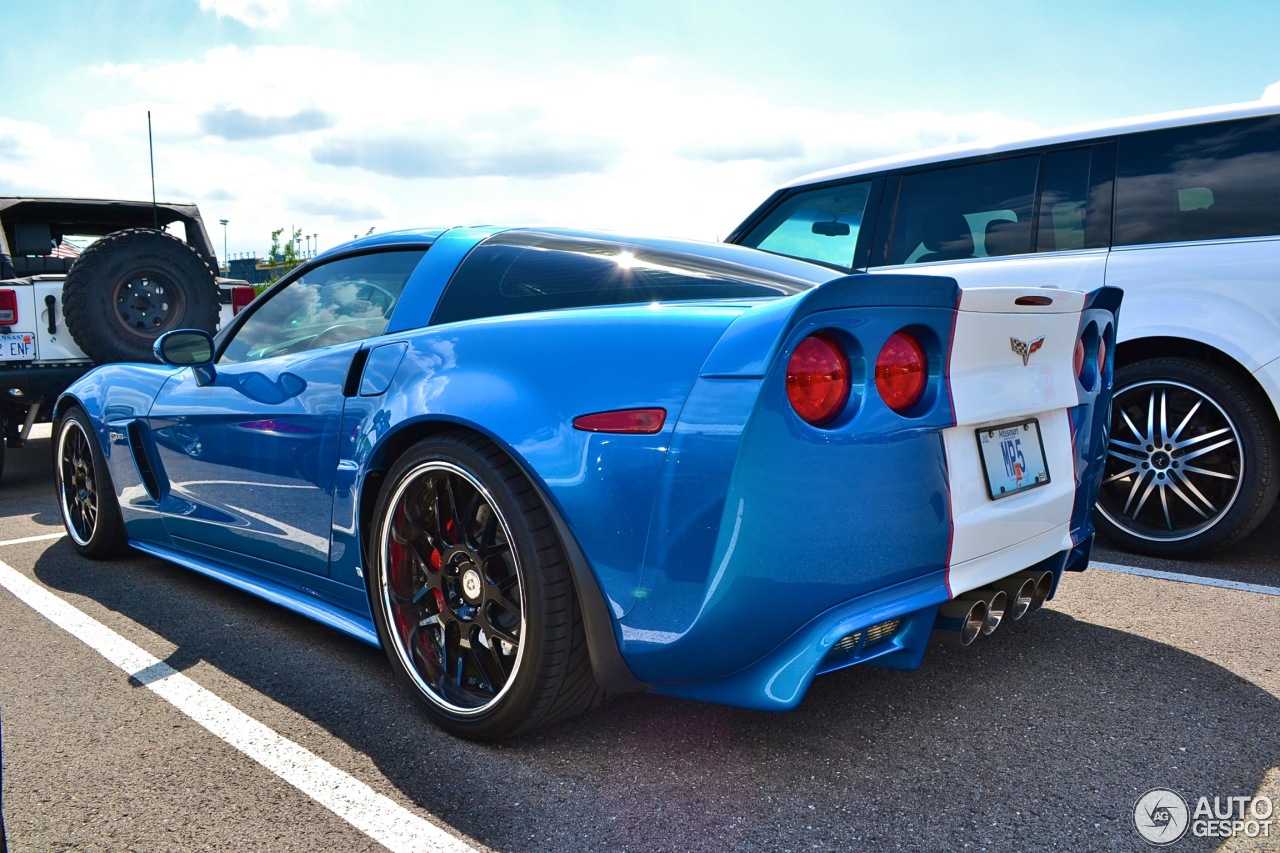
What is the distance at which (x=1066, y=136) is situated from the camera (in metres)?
4.45

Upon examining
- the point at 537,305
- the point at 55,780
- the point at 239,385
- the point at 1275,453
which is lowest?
the point at 55,780

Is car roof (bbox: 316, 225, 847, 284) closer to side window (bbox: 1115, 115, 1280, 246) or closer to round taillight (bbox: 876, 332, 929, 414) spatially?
round taillight (bbox: 876, 332, 929, 414)

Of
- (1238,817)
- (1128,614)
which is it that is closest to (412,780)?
(1238,817)

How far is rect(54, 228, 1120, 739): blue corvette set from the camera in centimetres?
207

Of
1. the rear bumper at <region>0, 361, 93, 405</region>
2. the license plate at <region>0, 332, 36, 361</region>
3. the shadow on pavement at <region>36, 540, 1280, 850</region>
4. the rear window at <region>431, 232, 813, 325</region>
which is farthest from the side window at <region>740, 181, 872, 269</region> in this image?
the license plate at <region>0, 332, 36, 361</region>

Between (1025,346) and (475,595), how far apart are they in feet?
4.84

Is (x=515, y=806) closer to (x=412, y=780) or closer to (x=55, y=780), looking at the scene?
(x=412, y=780)

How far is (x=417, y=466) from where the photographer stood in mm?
2568

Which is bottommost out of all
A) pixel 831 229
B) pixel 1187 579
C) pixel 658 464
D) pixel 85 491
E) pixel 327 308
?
pixel 1187 579

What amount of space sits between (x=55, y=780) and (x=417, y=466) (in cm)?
111

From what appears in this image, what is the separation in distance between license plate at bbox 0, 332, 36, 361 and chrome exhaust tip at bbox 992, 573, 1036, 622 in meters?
6.34

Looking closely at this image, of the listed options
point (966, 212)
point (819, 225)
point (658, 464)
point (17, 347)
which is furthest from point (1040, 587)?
point (17, 347)

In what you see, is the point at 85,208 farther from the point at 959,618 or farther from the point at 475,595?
the point at 959,618

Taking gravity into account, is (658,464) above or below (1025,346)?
below
